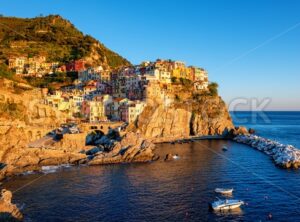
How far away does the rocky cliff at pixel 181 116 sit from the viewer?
83.5 metres

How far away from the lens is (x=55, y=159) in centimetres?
5553

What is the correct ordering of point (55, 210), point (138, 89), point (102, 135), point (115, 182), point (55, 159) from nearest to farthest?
point (55, 210) < point (115, 182) < point (55, 159) < point (102, 135) < point (138, 89)

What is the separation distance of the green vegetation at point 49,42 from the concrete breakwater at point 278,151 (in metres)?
68.5

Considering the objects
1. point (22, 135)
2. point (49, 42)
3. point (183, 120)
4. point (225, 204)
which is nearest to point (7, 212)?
point (225, 204)

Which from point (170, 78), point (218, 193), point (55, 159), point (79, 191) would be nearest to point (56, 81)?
point (170, 78)

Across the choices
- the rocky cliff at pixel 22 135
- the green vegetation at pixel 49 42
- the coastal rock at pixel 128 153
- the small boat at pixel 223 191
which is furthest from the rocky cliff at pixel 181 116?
the green vegetation at pixel 49 42

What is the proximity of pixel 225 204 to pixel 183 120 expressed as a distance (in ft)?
186

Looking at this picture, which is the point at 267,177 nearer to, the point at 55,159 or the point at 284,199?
the point at 284,199

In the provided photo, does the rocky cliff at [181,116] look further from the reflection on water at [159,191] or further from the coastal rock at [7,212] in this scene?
the coastal rock at [7,212]

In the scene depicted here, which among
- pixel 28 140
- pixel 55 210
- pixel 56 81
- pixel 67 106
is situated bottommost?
pixel 55 210

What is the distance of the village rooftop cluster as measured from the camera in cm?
8625

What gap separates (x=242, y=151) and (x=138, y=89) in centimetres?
3658

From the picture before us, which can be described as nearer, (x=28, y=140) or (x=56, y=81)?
(x=28, y=140)

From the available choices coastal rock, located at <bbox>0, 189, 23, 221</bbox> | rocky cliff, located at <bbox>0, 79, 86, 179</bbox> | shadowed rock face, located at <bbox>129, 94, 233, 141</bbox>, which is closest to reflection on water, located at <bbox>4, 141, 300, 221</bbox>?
coastal rock, located at <bbox>0, 189, 23, 221</bbox>
